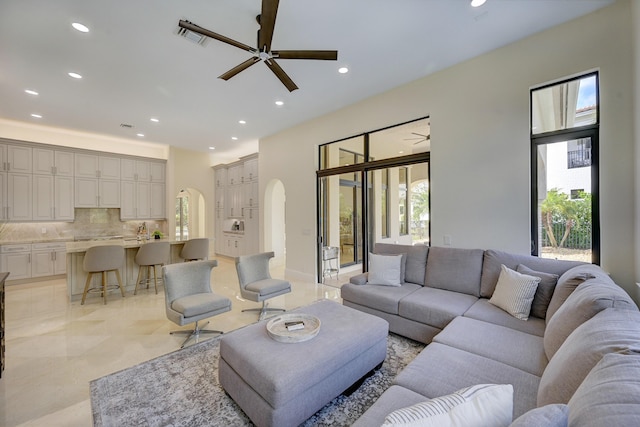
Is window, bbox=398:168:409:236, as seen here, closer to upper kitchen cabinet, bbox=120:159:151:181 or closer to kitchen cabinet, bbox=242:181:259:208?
kitchen cabinet, bbox=242:181:259:208

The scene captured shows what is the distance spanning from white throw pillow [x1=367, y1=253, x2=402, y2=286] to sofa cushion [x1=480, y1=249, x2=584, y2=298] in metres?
0.96

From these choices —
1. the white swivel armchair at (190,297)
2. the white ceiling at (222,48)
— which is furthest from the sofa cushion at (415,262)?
the white ceiling at (222,48)

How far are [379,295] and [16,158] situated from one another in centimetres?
781

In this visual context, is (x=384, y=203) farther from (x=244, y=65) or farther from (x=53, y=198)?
(x=53, y=198)

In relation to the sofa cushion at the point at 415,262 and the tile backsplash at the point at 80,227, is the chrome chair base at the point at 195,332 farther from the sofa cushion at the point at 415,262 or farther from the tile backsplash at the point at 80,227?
the tile backsplash at the point at 80,227

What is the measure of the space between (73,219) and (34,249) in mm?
954

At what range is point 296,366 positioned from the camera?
5.53 feet

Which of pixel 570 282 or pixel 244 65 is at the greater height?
pixel 244 65

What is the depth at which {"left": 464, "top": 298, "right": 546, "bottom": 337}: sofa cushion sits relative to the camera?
2217mm

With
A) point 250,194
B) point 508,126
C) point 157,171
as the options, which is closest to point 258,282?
point 508,126

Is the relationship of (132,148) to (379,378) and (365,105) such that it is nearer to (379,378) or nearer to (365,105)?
(365,105)

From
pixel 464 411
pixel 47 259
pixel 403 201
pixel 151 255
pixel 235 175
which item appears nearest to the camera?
pixel 464 411

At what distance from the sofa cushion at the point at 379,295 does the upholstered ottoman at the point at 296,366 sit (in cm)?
71

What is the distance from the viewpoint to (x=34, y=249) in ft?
18.2
